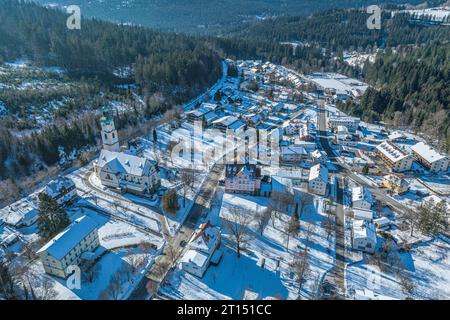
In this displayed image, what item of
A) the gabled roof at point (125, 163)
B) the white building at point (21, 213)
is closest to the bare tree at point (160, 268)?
the gabled roof at point (125, 163)

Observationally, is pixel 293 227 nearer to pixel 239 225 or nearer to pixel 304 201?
pixel 304 201

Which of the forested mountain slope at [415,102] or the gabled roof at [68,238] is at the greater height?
the forested mountain slope at [415,102]

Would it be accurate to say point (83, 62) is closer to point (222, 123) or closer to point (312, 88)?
point (222, 123)

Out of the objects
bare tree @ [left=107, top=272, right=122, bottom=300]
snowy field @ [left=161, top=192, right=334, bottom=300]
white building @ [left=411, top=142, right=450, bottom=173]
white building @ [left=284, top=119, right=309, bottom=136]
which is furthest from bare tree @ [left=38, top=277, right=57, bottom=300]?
white building @ [left=411, top=142, right=450, bottom=173]

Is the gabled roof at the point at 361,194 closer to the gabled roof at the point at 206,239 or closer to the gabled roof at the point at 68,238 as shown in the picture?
the gabled roof at the point at 206,239

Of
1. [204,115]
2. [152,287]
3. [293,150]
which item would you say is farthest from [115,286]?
[204,115]

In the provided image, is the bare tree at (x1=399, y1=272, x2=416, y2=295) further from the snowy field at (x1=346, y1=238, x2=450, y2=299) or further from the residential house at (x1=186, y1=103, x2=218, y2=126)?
the residential house at (x1=186, y1=103, x2=218, y2=126)
